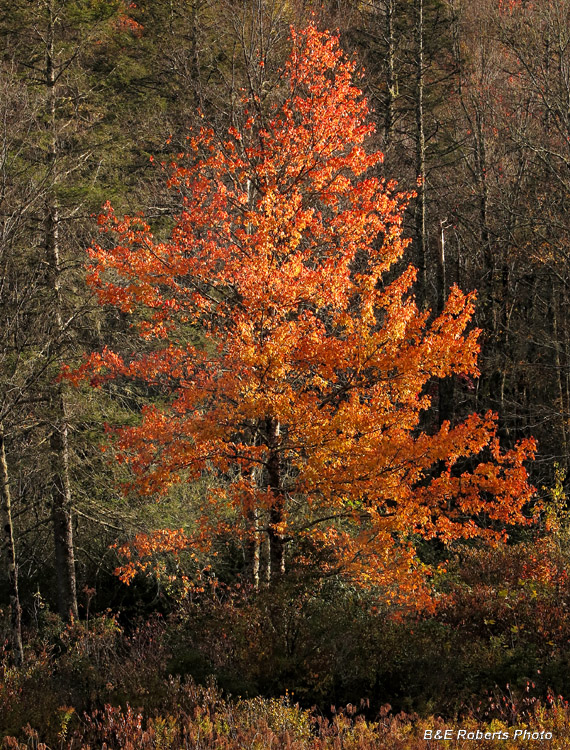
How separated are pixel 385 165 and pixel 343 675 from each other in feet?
51.6

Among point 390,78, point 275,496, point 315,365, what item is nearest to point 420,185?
point 390,78

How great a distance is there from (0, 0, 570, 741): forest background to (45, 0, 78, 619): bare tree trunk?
50mm

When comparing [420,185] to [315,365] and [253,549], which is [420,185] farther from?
[253,549]

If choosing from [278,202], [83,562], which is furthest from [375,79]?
[83,562]

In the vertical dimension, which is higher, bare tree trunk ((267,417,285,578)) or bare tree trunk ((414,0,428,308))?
bare tree trunk ((414,0,428,308))

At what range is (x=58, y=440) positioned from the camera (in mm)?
13984

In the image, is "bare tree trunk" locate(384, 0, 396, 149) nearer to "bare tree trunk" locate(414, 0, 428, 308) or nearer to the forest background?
the forest background

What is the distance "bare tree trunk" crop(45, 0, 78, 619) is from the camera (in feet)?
44.5

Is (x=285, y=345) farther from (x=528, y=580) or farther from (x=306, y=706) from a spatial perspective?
(x=528, y=580)

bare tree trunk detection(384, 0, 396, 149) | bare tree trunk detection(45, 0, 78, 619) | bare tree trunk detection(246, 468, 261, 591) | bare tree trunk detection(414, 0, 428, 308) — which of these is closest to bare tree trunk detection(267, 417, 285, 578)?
bare tree trunk detection(246, 468, 261, 591)

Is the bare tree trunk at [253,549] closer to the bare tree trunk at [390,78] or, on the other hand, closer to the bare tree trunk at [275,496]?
the bare tree trunk at [275,496]

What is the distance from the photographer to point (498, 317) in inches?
797

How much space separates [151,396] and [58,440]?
139 inches

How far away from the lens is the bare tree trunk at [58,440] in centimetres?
1357
